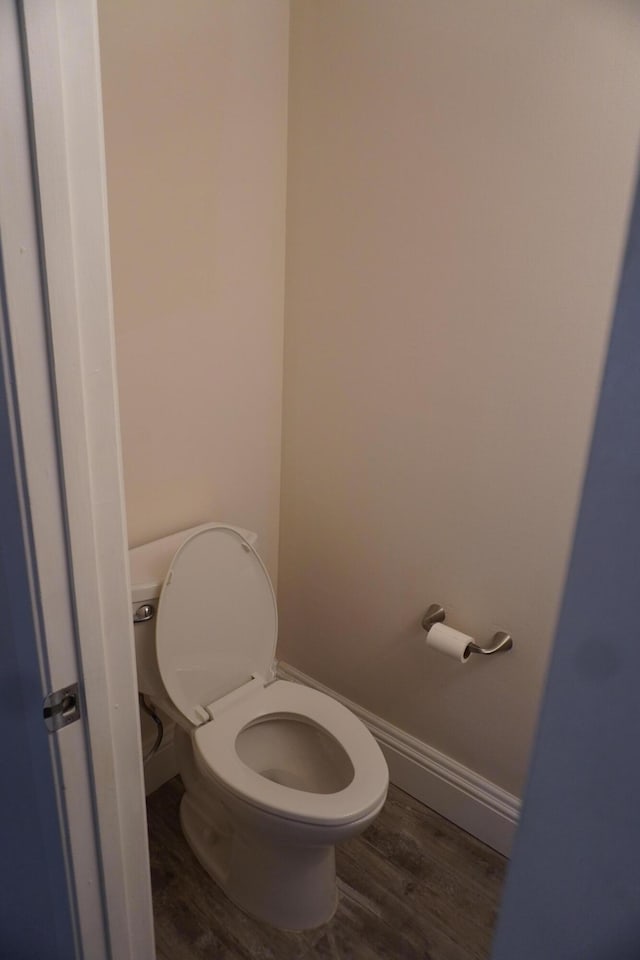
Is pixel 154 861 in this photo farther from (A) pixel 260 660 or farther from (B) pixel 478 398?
(B) pixel 478 398

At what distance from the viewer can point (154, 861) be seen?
1.63 meters

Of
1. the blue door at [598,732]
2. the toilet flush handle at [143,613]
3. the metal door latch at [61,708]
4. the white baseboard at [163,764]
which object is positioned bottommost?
A: the white baseboard at [163,764]

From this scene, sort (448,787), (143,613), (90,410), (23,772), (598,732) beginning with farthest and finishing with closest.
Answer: (448,787)
(143,613)
(23,772)
(90,410)
(598,732)

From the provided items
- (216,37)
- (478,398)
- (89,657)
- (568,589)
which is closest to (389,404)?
(478,398)

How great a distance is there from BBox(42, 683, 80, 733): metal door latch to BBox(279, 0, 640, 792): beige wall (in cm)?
104

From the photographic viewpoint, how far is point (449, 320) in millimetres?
1508

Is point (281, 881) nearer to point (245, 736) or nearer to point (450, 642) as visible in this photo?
point (245, 736)

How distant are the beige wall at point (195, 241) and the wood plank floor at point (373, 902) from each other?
88cm

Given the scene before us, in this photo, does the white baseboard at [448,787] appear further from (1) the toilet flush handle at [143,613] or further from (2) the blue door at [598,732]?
(2) the blue door at [598,732]

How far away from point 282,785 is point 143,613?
1.71 feet

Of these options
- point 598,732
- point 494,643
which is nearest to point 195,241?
point 494,643

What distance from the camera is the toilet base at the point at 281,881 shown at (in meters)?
1.45

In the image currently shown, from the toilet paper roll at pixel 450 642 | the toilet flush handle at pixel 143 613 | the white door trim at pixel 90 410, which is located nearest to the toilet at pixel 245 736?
the toilet flush handle at pixel 143 613

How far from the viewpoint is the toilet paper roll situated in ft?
5.09
